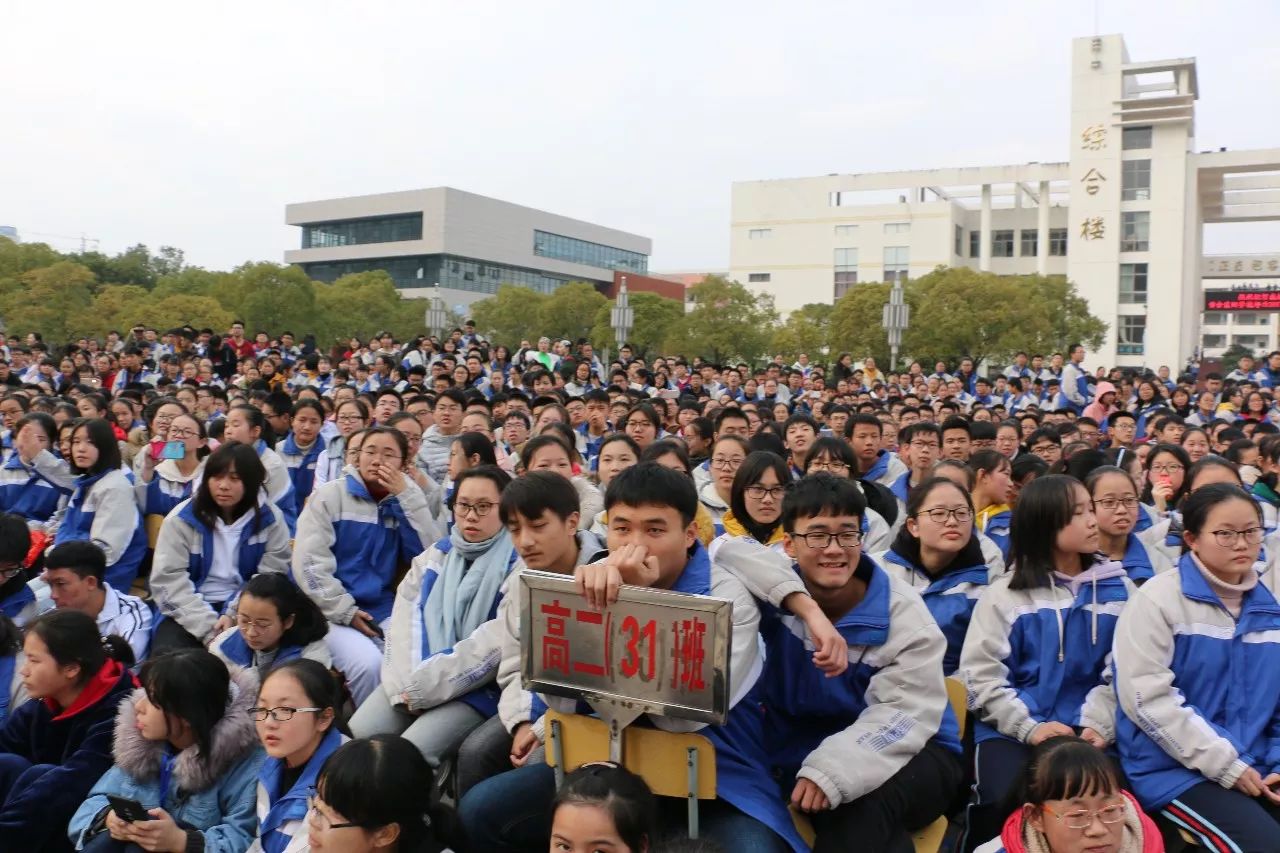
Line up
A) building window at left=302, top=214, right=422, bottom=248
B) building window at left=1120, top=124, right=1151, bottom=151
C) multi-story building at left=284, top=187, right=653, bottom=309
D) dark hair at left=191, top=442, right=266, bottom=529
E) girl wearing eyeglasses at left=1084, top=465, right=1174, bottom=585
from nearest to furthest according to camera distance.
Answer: girl wearing eyeglasses at left=1084, top=465, right=1174, bottom=585, dark hair at left=191, top=442, right=266, bottom=529, building window at left=1120, top=124, right=1151, bottom=151, multi-story building at left=284, top=187, right=653, bottom=309, building window at left=302, top=214, right=422, bottom=248

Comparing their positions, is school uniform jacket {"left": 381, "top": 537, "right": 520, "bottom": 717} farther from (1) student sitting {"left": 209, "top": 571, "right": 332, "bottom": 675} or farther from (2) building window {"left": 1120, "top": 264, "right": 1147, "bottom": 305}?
(2) building window {"left": 1120, "top": 264, "right": 1147, "bottom": 305}

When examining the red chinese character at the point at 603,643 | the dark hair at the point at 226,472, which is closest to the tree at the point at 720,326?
the dark hair at the point at 226,472

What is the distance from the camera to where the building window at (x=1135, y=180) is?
147ft

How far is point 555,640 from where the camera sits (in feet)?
7.64

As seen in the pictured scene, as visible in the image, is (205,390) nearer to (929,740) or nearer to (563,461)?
(563,461)

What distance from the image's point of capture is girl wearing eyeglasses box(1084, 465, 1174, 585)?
156 inches

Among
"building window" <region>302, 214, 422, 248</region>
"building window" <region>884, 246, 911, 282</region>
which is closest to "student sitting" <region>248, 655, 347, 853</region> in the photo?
"building window" <region>884, 246, 911, 282</region>

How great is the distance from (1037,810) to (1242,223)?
178ft

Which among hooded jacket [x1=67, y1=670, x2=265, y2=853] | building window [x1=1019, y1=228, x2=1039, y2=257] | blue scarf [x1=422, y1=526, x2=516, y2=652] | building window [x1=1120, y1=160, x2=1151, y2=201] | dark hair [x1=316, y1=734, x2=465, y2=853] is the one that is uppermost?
building window [x1=1120, y1=160, x2=1151, y2=201]

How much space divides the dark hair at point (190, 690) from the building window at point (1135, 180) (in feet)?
164

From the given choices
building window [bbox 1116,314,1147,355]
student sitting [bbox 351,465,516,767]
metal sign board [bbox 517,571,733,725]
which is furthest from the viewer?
building window [bbox 1116,314,1147,355]

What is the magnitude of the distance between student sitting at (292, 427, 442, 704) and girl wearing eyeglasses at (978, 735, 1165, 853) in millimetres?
3035

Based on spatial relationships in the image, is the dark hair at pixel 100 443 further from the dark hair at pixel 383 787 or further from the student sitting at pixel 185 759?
the dark hair at pixel 383 787

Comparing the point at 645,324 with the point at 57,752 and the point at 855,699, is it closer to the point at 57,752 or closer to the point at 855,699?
the point at 57,752
